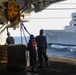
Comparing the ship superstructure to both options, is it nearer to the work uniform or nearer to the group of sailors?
the group of sailors

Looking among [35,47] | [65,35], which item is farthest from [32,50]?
[65,35]

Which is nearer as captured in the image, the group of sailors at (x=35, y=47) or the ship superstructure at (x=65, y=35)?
the group of sailors at (x=35, y=47)

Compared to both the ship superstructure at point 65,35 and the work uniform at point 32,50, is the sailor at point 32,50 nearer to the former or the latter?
the work uniform at point 32,50

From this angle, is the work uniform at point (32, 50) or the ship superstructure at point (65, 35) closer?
the work uniform at point (32, 50)

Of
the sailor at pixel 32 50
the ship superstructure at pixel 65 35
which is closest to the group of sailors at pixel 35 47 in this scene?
the sailor at pixel 32 50

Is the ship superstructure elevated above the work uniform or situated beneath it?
situated beneath

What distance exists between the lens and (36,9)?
25.9 meters

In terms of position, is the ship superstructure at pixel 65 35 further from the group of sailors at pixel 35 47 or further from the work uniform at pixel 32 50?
the work uniform at pixel 32 50

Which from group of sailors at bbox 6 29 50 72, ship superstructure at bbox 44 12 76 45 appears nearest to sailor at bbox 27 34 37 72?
group of sailors at bbox 6 29 50 72

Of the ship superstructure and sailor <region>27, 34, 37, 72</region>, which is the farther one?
the ship superstructure

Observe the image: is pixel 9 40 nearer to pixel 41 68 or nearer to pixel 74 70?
pixel 41 68

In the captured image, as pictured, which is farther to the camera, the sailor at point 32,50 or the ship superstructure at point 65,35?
the ship superstructure at point 65,35

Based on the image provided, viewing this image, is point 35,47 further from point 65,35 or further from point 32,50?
point 65,35

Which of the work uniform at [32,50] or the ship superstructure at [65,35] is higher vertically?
the work uniform at [32,50]
